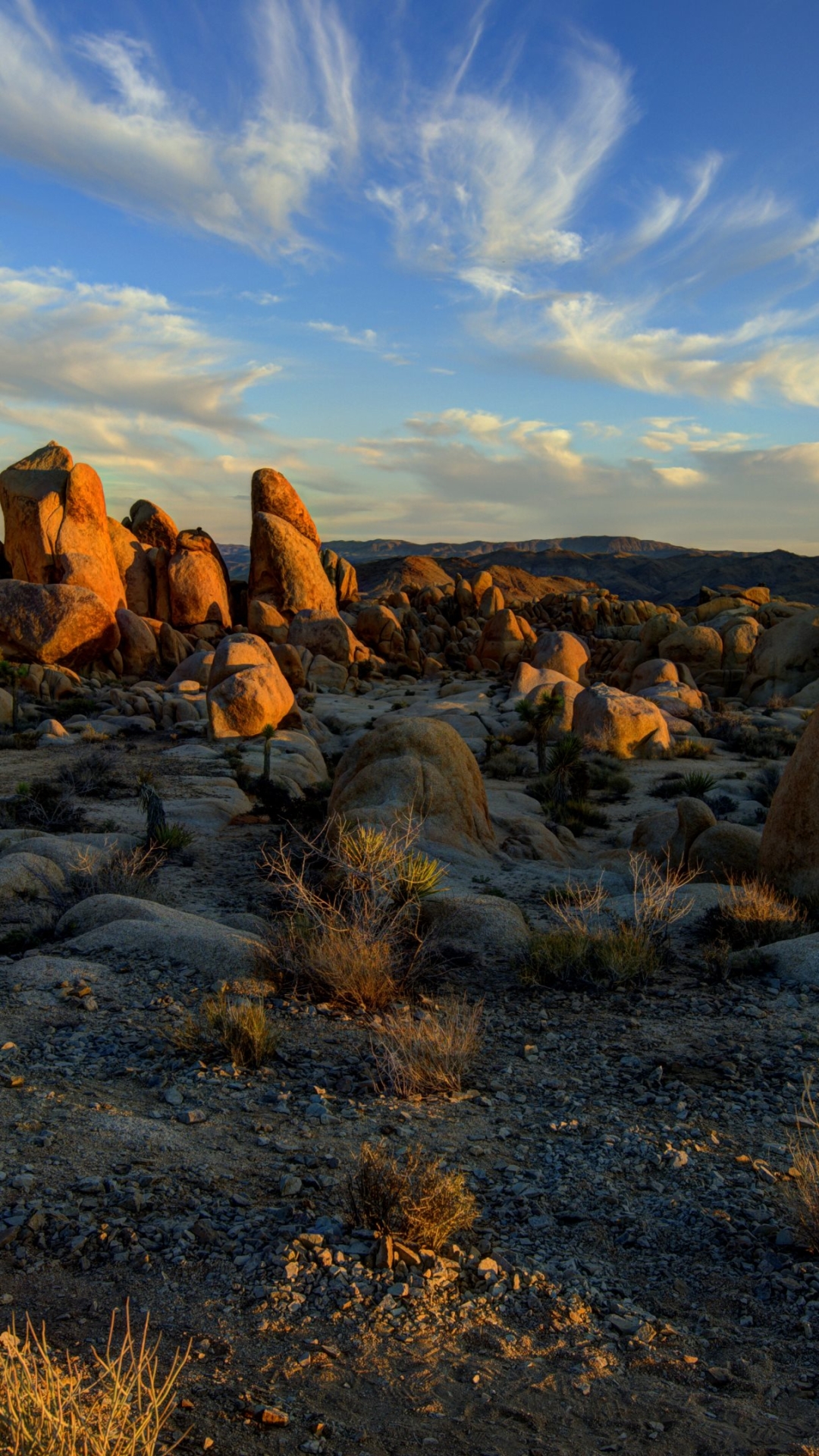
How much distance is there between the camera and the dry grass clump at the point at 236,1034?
5770 millimetres

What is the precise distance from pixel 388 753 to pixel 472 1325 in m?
8.84

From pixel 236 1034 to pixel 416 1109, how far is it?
4.12ft

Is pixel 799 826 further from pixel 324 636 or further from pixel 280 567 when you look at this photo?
pixel 280 567

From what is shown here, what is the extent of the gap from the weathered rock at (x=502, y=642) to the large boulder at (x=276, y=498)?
9593 millimetres

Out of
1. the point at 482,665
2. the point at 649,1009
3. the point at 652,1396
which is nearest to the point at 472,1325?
the point at 652,1396

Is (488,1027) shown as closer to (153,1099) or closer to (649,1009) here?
(649,1009)

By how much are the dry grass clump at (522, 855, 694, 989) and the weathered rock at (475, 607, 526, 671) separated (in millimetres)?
33910

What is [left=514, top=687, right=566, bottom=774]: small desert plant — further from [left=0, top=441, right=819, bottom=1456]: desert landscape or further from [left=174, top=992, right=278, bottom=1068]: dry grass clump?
[left=174, top=992, right=278, bottom=1068]: dry grass clump

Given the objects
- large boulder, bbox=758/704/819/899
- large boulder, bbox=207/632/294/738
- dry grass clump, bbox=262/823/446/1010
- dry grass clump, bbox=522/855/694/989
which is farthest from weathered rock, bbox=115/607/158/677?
dry grass clump, bbox=522/855/694/989

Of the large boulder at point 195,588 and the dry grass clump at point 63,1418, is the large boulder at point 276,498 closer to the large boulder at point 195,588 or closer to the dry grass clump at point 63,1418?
the large boulder at point 195,588

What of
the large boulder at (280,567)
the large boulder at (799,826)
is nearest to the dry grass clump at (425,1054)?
the large boulder at (799,826)

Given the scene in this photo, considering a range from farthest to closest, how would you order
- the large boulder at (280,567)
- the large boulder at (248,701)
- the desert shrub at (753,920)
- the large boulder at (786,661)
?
the large boulder at (280,567), the large boulder at (786,661), the large boulder at (248,701), the desert shrub at (753,920)

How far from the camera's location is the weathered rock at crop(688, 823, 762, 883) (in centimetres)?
Answer: 1068

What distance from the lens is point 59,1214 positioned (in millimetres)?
3846
